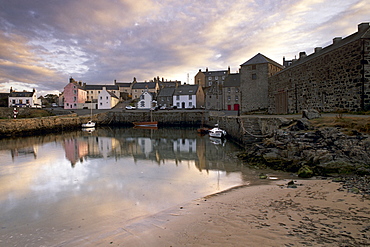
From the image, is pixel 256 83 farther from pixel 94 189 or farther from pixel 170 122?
pixel 94 189

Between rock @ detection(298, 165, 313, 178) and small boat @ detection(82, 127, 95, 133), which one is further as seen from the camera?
small boat @ detection(82, 127, 95, 133)

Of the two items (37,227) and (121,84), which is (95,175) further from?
(121,84)

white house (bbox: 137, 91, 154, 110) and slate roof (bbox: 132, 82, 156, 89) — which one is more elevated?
slate roof (bbox: 132, 82, 156, 89)

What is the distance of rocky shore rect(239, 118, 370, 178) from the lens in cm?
833

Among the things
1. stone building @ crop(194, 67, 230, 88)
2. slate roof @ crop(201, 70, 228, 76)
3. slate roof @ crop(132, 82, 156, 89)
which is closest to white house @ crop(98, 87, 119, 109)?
slate roof @ crop(132, 82, 156, 89)

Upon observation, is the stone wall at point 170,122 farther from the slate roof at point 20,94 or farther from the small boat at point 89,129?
the slate roof at point 20,94

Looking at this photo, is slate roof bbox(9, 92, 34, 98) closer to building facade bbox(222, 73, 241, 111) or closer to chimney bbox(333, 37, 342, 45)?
building facade bbox(222, 73, 241, 111)

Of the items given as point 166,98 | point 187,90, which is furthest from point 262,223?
point 166,98

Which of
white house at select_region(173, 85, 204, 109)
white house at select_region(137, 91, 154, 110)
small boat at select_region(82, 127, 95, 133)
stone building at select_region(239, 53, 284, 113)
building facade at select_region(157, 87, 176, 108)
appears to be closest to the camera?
stone building at select_region(239, 53, 284, 113)

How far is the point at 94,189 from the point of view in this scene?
9.33 metres

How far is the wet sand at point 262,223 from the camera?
4148mm

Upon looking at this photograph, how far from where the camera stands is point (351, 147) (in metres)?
8.62

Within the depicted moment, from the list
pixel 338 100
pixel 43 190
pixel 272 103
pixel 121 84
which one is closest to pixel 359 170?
pixel 338 100

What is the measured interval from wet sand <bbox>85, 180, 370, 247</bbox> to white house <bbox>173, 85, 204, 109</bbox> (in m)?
49.9
